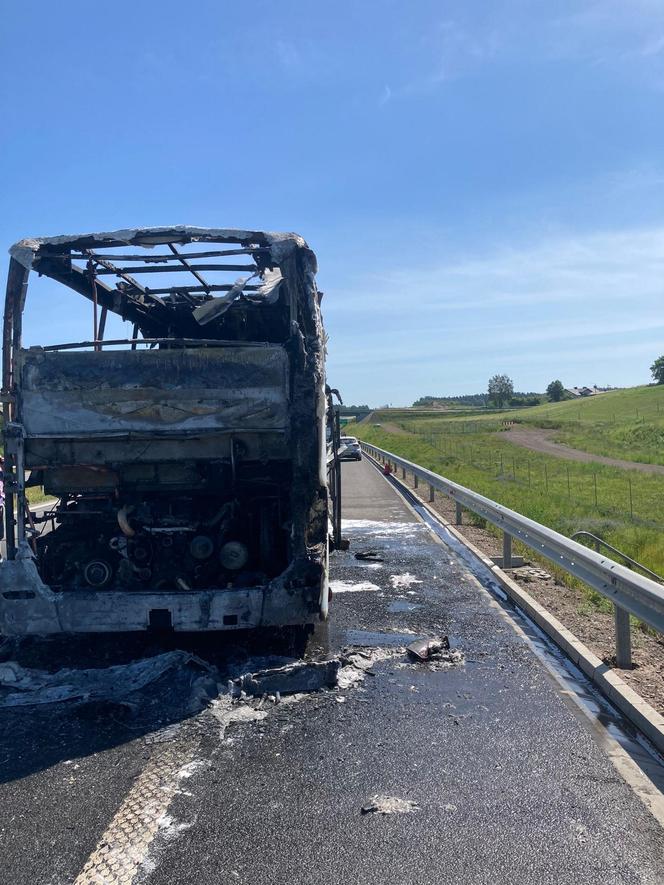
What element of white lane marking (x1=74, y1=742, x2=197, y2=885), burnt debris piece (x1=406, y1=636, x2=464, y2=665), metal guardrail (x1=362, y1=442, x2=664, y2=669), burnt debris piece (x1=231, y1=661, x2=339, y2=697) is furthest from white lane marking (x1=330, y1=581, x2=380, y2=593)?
white lane marking (x1=74, y1=742, x2=197, y2=885)

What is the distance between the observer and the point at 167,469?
604 centimetres

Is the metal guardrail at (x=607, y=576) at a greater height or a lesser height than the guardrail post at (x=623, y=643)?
greater

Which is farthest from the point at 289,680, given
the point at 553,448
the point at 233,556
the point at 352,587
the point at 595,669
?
the point at 553,448

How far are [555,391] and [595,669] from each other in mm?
146951

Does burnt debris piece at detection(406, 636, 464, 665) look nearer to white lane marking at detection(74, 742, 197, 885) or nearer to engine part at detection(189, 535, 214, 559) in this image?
engine part at detection(189, 535, 214, 559)

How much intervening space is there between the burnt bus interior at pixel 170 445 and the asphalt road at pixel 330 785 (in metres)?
0.84

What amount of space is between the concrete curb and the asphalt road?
0.32 m

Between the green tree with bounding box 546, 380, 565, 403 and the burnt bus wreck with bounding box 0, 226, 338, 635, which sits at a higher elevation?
the green tree with bounding box 546, 380, 565, 403

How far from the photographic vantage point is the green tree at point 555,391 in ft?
475

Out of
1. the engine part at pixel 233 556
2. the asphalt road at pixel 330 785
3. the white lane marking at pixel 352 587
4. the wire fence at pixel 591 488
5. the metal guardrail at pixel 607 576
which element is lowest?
the wire fence at pixel 591 488

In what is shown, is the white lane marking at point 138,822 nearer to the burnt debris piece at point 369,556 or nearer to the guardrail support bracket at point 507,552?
the guardrail support bracket at point 507,552

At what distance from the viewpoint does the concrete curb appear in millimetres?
4391

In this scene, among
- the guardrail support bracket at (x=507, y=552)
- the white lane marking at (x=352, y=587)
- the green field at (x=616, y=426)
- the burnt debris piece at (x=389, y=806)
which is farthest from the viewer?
the green field at (x=616, y=426)

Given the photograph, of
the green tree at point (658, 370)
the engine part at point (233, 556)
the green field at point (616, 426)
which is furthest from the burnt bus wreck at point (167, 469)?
the green tree at point (658, 370)
